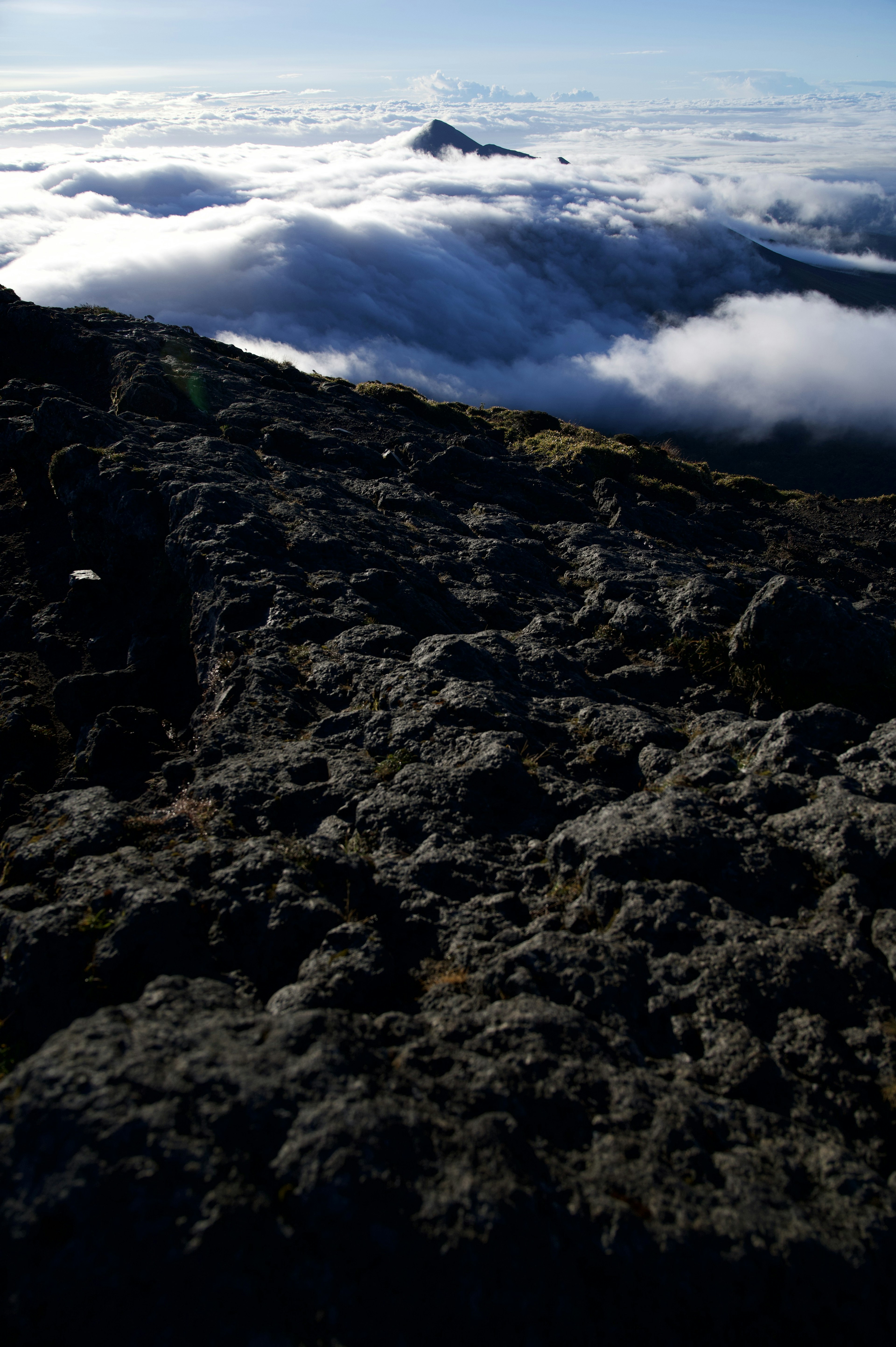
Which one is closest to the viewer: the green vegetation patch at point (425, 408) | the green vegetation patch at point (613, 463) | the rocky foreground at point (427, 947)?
the rocky foreground at point (427, 947)

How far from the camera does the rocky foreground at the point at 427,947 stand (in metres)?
4.83

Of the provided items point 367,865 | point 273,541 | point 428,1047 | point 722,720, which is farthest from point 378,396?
point 428,1047

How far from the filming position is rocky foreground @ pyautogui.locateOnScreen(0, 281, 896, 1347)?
4.83 meters

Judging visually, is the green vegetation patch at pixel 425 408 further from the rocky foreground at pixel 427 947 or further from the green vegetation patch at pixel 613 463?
the rocky foreground at pixel 427 947

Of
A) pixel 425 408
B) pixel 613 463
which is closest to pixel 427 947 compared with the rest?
pixel 613 463

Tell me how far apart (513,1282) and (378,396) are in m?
36.1

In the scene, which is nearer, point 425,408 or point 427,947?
point 427,947

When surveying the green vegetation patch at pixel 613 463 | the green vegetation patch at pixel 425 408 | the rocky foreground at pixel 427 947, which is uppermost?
the green vegetation patch at pixel 425 408

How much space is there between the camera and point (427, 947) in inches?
312

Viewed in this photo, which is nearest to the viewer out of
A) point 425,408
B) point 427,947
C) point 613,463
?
point 427,947

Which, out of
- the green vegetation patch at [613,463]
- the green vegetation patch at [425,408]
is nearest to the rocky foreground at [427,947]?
the green vegetation patch at [613,463]

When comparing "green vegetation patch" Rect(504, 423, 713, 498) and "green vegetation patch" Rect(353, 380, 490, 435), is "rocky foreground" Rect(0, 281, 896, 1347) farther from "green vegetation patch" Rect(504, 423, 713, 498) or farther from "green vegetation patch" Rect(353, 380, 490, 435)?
"green vegetation patch" Rect(353, 380, 490, 435)

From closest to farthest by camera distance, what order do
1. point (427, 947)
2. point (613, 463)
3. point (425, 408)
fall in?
point (427, 947) < point (613, 463) < point (425, 408)

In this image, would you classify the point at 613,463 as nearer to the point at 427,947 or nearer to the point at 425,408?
the point at 425,408
